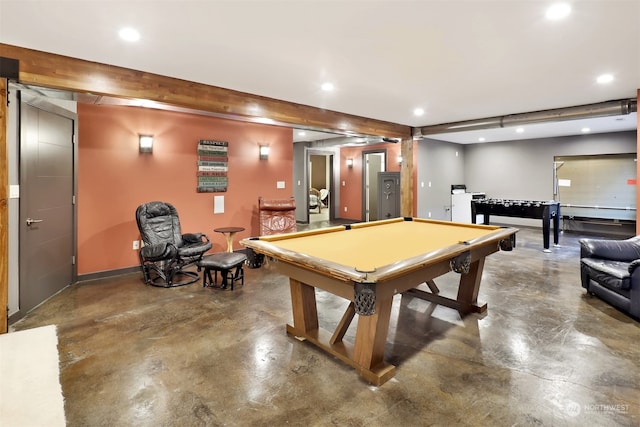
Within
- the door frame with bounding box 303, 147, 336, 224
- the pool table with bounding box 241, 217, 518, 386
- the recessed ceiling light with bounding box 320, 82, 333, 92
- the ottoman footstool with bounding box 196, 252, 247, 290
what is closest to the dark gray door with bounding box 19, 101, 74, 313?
the ottoman footstool with bounding box 196, 252, 247, 290

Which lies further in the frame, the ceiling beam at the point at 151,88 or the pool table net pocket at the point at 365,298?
the ceiling beam at the point at 151,88

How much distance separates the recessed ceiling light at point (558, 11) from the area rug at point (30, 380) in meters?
4.06

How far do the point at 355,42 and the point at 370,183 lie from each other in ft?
23.8

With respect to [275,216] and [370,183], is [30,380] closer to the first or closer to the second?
[275,216]

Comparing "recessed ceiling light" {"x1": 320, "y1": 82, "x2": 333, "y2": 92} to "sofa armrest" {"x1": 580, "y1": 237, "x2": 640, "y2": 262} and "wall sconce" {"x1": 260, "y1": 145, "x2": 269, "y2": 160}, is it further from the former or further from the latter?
"sofa armrest" {"x1": 580, "y1": 237, "x2": 640, "y2": 262}

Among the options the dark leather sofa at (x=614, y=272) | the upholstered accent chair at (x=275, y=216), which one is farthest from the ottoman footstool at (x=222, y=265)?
the dark leather sofa at (x=614, y=272)

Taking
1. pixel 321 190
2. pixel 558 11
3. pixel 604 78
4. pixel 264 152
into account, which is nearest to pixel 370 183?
pixel 321 190

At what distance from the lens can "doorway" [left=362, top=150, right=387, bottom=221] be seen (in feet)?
32.3

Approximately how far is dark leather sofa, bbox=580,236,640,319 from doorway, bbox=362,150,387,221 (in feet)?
20.5

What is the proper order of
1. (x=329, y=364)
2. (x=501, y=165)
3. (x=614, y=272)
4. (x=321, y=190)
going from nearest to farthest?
(x=329, y=364)
(x=614, y=272)
(x=501, y=165)
(x=321, y=190)

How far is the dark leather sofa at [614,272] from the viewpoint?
3.06 m

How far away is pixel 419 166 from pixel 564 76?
185 inches

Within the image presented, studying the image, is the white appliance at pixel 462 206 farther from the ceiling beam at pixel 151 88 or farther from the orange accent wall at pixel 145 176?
the orange accent wall at pixel 145 176

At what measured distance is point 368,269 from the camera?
6.44ft
